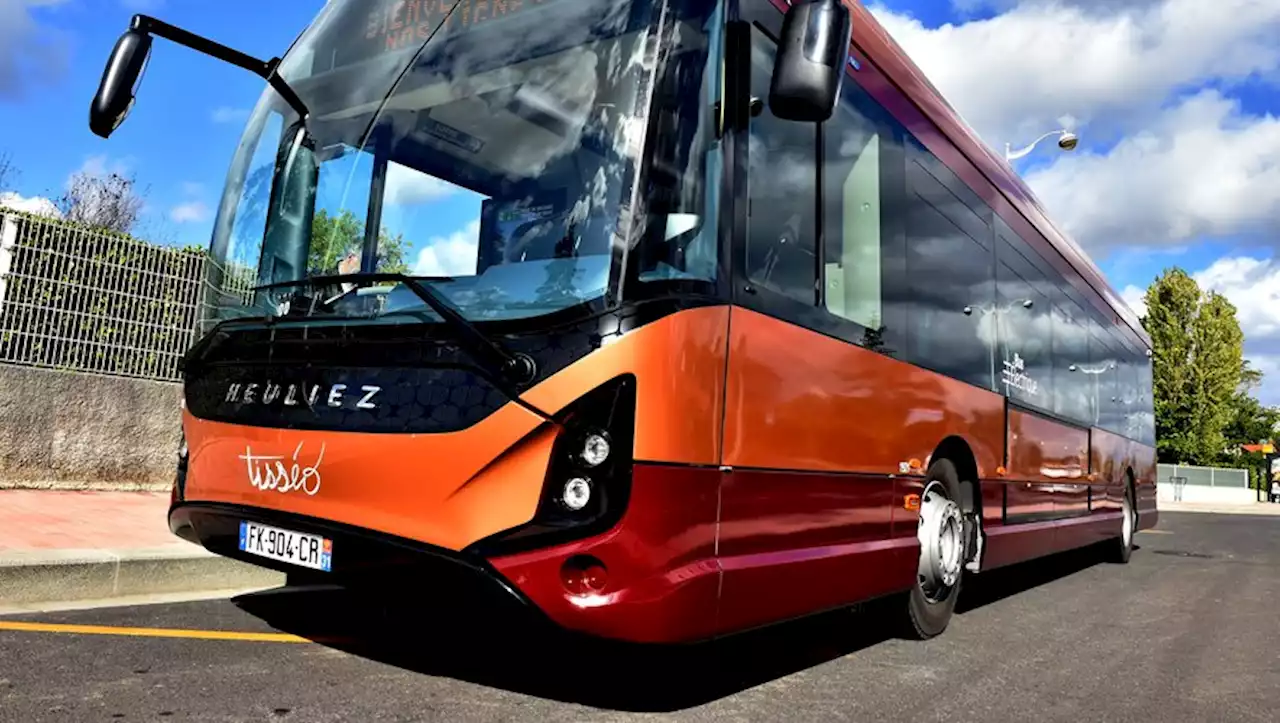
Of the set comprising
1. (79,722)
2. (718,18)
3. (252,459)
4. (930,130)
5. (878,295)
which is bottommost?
(79,722)

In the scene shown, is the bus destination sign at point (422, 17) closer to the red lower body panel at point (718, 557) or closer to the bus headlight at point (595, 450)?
the bus headlight at point (595, 450)

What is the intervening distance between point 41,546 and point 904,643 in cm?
507

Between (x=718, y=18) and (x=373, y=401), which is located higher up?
(x=718, y=18)

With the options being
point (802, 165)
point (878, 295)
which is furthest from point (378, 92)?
point (878, 295)

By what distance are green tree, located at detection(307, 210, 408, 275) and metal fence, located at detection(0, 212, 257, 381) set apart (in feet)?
18.1

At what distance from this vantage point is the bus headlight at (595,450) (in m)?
3.07

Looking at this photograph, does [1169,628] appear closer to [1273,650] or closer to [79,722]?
[1273,650]

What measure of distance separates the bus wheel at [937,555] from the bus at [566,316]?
0.39 metres

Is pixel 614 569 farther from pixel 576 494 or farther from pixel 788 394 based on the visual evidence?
pixel 788 394

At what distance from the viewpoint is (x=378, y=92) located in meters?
3.92

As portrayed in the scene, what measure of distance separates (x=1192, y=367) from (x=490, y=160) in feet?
183

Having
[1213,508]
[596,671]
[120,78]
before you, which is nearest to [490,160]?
[120,78]

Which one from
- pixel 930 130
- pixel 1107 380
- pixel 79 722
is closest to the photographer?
pixel 79 722

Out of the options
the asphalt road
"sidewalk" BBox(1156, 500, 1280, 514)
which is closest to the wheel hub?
the asphalt road
